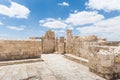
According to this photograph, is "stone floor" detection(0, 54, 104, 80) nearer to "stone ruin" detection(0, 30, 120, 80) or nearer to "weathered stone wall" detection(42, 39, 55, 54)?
"stone ruin" detection(0, 30, 120, 80)

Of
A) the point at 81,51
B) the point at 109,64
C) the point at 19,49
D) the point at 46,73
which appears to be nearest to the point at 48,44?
the point at 19,49

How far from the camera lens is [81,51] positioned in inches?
304

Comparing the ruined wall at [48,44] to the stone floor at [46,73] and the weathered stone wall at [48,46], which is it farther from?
the stone floor at [46,73]

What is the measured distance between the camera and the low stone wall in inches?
280

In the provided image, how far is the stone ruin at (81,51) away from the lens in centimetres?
420

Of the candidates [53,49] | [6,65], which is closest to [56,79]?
[6,65]

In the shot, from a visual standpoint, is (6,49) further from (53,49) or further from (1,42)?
(53,49)

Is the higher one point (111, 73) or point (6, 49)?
point (6, 49)

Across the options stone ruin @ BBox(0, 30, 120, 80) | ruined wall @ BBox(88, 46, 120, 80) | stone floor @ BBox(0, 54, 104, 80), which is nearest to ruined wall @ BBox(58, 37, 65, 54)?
stone ruin @ BBox(0, 30, 120, 80)

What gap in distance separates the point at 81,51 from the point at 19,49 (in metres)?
3.83

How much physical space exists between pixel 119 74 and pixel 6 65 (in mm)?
5395

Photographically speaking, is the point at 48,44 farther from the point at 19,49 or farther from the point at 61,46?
the point at 19,49

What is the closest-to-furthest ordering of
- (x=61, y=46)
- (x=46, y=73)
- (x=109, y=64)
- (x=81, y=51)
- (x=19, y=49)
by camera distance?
(x=109, y=64), (x=46, y=73), (x=19, y=49), (x=81, y=51), (x=61, y=46)

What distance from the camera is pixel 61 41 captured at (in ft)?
39.7
